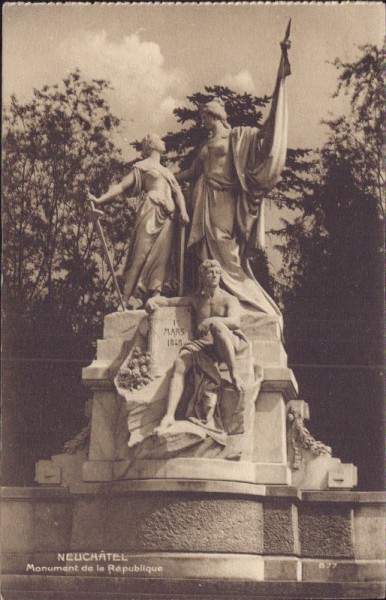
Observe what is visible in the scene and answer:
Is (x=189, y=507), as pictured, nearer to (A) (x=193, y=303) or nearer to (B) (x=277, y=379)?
(B) (x=277, y=379)

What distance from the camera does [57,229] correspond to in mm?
22750

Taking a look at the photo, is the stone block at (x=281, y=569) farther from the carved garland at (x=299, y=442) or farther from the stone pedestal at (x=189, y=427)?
the carved garland at (x=299, y=442)

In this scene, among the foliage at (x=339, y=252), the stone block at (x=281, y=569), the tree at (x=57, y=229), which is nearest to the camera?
the stone block at (x=281, y=569)

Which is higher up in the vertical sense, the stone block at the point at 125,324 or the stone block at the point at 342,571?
the stone block at the point at 125,324

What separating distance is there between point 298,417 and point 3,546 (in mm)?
3794

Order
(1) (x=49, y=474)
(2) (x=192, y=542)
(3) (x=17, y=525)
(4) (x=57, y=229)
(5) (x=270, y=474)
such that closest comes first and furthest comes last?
(2) (x=192, y=542) < (5) (x=270, y=474) < (3) (x=17, y=525) < (1) (x=49, y=474) < (4) (x=57, y=229)

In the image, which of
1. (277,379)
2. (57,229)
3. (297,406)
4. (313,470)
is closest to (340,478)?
(313,470)

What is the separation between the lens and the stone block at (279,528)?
53.2 feet

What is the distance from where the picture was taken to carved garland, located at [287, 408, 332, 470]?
16984 mm

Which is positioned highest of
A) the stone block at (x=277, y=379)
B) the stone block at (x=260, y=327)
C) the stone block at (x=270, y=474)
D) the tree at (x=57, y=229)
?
the tree at (x=57, y=229)

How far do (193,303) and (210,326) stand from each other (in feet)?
1.87

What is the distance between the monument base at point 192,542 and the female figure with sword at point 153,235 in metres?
2.51

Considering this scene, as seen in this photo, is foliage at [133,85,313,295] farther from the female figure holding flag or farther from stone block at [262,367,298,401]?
stone block at [262,367,298,401]

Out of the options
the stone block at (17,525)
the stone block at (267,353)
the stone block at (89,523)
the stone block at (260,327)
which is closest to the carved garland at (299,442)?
the stone block at (267,353)
